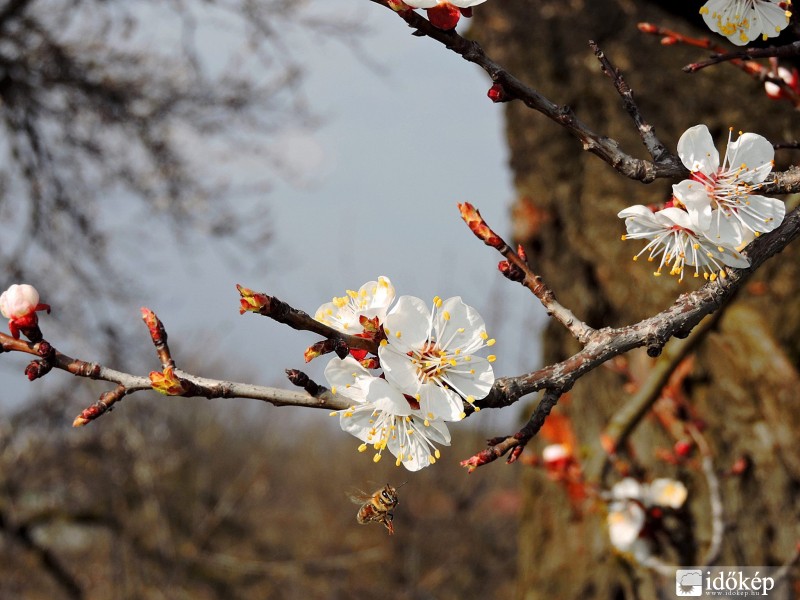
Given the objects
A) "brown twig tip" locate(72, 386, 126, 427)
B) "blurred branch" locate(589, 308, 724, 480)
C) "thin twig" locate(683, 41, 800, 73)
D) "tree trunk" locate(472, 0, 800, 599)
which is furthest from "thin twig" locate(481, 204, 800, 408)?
"tree trunk" locate(472, 0, 800, 599)

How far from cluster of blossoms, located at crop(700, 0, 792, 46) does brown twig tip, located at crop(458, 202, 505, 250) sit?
51 cm

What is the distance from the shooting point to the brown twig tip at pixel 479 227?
3.48ft

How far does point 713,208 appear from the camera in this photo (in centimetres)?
108

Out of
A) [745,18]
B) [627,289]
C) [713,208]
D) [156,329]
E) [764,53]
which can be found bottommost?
[156,329]

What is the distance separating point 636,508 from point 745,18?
1.74 m

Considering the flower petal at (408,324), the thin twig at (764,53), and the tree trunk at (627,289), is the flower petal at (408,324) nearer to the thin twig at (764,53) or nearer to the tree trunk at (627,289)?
→ the thin twig at (764,53)

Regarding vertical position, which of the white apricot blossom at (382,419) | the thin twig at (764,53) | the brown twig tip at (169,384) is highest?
the thin twig at (764,53)

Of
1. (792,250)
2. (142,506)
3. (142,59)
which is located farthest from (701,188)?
(142,506)

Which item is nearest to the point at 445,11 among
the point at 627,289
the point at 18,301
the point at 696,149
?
the point at 696,149

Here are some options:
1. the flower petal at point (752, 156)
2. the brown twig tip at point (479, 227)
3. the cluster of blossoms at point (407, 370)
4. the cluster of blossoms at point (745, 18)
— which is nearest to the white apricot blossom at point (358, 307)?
the cluster of blossoms at point (407, 370)

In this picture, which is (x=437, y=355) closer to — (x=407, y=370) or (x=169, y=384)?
(x=407, y=370)

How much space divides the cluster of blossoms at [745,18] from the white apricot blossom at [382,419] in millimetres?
787

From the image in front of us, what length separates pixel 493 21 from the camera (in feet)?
13.0

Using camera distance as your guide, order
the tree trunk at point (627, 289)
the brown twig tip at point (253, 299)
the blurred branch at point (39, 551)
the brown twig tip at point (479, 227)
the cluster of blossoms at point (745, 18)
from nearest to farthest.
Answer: the brown twig tip at point (253, 299), the brown twig tip at point (479, 227), the cluster of blossoms at point (745, 18), the tree trunk at point (627, 289), the blurred branch at point (39, 551)
